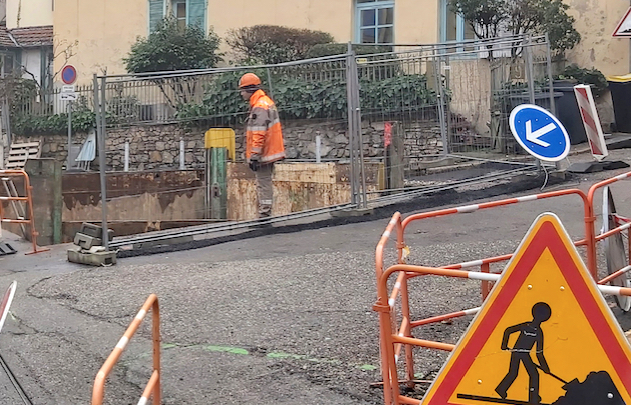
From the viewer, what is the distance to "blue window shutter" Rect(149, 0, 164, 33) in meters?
23.3

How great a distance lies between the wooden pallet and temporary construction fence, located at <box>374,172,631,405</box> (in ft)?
63.0

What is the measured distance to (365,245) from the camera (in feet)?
30.2

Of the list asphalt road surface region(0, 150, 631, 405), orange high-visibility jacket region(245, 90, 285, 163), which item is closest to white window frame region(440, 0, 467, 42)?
asphalt road surface region(0, 150, 631, 405)

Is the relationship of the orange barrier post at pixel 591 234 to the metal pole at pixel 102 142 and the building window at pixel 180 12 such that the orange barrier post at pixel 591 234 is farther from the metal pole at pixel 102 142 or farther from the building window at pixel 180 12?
the building window at pixel 180 12

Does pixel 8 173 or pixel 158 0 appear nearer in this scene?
pixel 8 173

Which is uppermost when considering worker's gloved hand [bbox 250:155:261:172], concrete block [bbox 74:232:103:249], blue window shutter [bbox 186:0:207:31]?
blue window shutter [bbox 186:0:207:31]

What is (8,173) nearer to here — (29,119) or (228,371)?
(228,371)

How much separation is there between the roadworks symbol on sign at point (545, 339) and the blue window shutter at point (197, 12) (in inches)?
795

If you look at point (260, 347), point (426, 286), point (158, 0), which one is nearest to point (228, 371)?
point (260, 347)

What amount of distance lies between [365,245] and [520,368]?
5.95 metres

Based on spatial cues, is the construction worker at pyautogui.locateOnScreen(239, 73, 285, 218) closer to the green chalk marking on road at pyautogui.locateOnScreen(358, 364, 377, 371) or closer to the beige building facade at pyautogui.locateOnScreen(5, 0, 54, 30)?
the green chalk marking on road at pyautogui.locateOnScreen(358, 364, 377, 371)

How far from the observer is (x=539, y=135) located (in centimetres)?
924

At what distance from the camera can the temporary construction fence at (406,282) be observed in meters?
3.68

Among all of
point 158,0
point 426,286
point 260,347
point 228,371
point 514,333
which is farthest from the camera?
point 158,0
